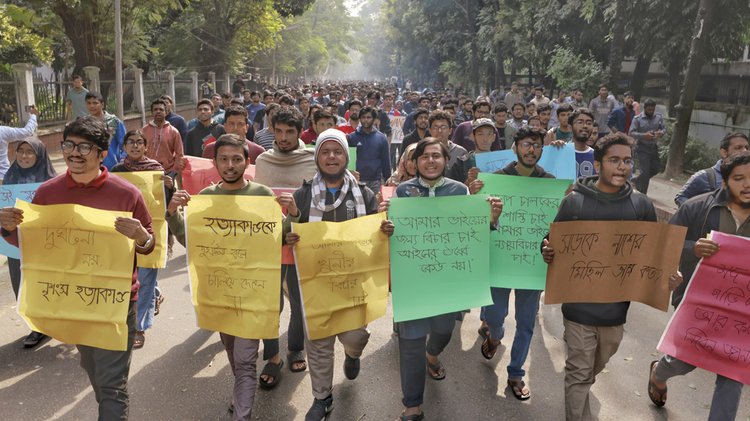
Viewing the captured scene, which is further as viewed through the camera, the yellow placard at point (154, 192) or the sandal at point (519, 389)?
the yellow placard at point (154, 192)

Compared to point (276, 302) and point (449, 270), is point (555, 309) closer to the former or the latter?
point (449, 270)

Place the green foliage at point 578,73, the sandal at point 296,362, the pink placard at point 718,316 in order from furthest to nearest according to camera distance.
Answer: the green foliage at point 578,73 < the sandal at point 296,362 < the pink placard at point 718,316

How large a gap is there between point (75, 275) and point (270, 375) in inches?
61.8

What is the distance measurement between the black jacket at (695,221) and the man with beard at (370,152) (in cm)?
410

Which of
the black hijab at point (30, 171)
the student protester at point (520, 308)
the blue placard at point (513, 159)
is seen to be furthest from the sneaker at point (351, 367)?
the black hijab at point (30, 171)

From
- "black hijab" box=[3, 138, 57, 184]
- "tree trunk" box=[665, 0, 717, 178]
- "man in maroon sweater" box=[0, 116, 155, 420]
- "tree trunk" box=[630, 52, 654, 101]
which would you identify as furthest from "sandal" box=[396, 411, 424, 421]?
"tree trunk" box=[630, 52, 654, 101]

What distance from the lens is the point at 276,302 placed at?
11.5 feet

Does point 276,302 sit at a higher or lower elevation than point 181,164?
lower

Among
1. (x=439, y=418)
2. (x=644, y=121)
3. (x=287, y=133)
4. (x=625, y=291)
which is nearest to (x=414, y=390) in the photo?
(x=439, y=418)

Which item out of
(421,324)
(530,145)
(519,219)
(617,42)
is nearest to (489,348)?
(519,219)

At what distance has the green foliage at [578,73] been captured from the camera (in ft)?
61.1

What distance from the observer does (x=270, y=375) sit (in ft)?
13.8

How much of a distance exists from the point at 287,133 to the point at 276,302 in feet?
5.53

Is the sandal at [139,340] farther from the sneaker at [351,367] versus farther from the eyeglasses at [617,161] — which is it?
the eyeglasses at [617,161]
